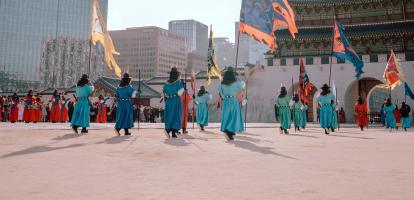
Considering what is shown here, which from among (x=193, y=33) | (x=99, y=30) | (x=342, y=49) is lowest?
(x=99, y=30)

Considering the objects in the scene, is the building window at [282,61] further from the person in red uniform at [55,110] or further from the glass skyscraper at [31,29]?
the glass skyscraper at [31,29]

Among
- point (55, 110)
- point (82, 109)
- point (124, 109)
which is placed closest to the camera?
point (124, 109)

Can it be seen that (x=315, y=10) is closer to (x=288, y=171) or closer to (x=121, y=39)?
(x=288, y=171)

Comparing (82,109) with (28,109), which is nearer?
(82,109)

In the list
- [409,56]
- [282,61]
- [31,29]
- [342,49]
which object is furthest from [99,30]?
[31,29]

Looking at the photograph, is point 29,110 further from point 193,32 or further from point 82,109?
point 193,32

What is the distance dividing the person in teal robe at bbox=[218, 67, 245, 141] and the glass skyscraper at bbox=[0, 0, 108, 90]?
86054 mm

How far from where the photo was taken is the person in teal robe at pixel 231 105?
26.4 ft

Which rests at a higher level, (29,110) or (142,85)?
(142,85)

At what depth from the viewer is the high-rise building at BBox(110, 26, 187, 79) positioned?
116875 millimetres

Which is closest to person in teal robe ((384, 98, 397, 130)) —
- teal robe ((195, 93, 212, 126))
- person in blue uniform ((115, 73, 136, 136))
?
teal robe ((195, 93, 212, 126))

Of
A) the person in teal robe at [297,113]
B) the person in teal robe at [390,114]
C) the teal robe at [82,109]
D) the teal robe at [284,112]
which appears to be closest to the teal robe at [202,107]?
the teal robe at [284,112]

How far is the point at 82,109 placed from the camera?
29.9 feet

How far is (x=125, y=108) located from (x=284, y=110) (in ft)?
18.9
